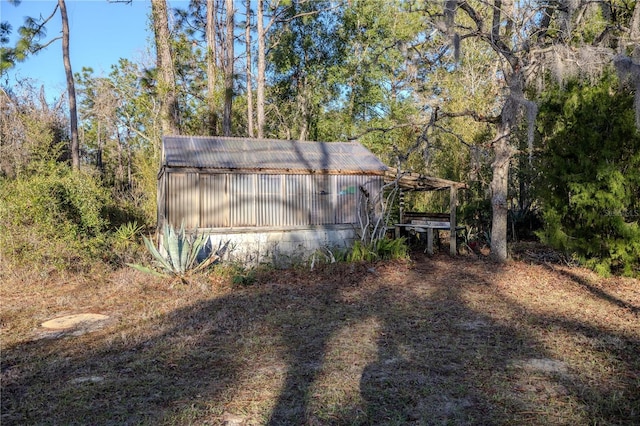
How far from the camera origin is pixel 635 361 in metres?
4.35

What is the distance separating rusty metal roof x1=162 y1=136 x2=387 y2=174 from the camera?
1044 centimetres

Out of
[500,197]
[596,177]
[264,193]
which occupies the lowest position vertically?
[500,197]

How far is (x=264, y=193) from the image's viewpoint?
10812 millimetres

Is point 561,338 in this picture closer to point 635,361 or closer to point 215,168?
point 635,361

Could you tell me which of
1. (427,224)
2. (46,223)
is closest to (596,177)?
(427,224)

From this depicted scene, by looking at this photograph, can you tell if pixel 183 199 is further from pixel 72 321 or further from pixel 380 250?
pixel 380 250

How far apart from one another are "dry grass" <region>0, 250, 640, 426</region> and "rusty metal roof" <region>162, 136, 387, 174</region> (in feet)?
10.9

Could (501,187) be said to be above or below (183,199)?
above

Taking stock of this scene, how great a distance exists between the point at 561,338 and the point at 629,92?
20.0 ft

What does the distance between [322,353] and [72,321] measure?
3.70m

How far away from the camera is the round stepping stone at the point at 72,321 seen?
19.1 ft

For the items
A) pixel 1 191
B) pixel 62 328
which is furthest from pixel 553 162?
pixel 1 191

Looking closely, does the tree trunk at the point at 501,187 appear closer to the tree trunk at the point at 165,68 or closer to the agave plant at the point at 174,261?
the agave plant at the point at 174,261

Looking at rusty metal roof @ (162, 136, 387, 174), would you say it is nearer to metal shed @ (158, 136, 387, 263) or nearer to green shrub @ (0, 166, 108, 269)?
metal shed @ (158, 136, 387, 263)
